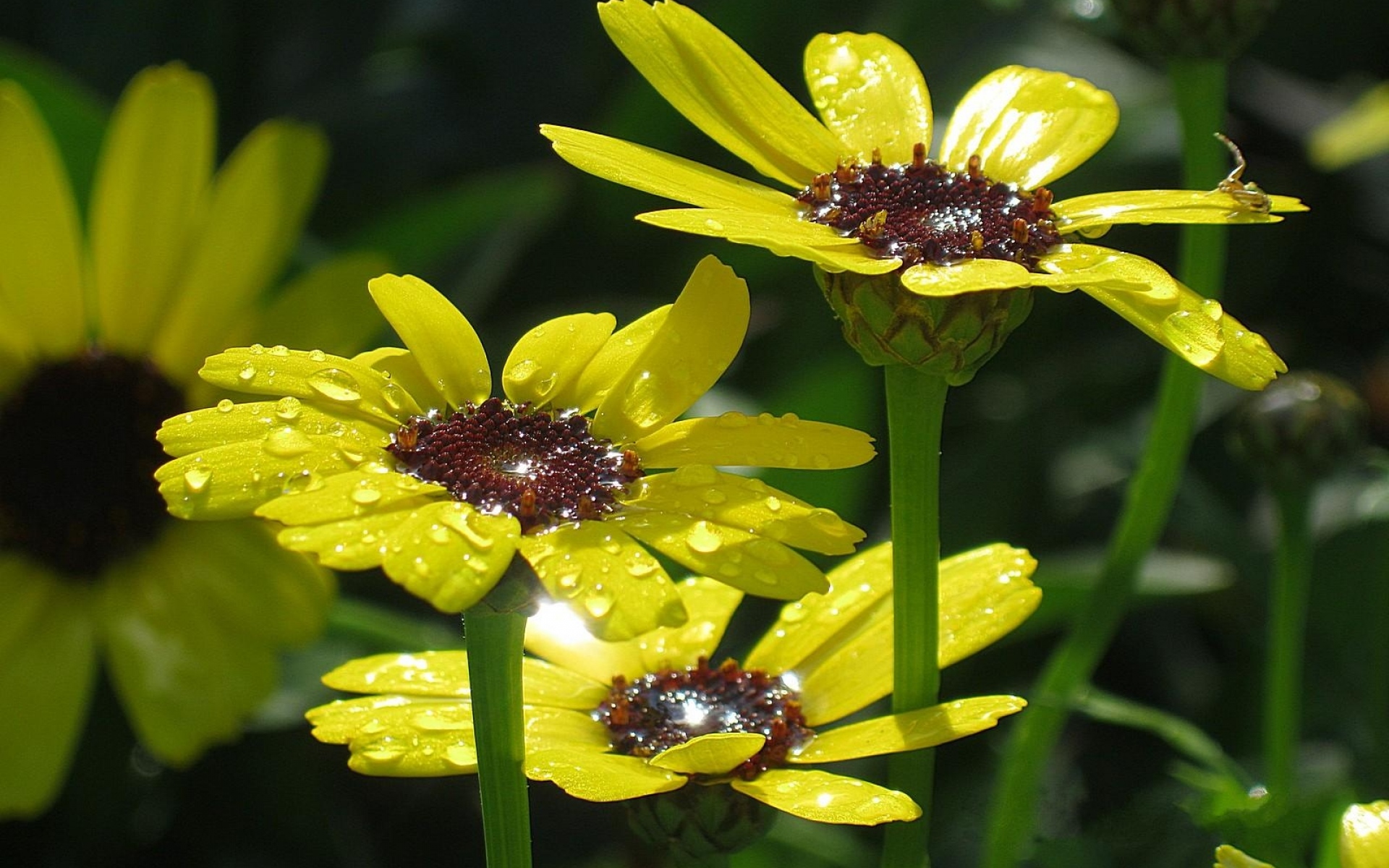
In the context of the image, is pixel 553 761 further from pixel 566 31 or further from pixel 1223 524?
pixel 566 31

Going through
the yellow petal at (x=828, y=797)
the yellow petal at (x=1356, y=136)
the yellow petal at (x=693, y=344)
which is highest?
the yellow petal at (x=1356, y=136)

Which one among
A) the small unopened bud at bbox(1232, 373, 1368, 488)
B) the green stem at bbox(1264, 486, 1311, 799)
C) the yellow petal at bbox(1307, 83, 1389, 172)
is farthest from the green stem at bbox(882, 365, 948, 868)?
the yellow petal at bbox(1307, 83, 1389, 172)

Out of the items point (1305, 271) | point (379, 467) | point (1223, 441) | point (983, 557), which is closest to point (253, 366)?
point (379, 467)

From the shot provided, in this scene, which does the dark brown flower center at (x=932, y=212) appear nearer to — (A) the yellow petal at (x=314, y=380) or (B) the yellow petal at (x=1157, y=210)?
(B) the yellow petal at (x=1157, y=210)

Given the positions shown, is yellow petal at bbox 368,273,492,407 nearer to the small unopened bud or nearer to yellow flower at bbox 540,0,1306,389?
yellow flower at bbox 540,0,1306,389

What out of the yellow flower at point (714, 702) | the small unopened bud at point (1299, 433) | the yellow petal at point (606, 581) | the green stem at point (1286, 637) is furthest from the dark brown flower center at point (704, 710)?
the small unopened bud at point (1299, 433)

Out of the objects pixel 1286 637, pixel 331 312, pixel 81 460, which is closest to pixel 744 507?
pixel 1286 637

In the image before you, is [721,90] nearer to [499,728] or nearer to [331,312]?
[499,728]
